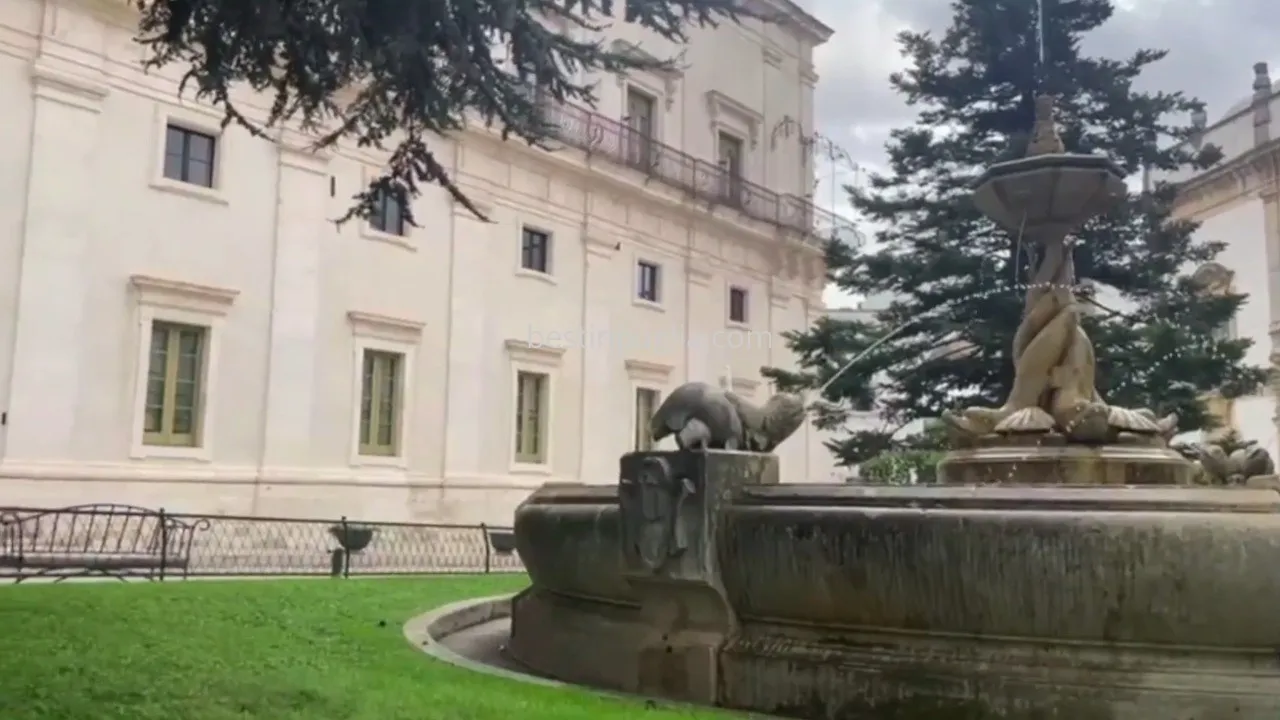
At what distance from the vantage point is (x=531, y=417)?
24984mm

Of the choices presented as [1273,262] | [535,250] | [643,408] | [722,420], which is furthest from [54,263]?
[1273,262]

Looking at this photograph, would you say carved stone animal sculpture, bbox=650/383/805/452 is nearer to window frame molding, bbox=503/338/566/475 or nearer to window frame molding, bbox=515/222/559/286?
window frame molding, bbox=503/338/566/475

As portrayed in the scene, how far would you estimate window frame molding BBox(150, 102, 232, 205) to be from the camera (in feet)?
59.5

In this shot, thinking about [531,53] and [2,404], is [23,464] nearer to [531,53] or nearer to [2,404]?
[2,404]

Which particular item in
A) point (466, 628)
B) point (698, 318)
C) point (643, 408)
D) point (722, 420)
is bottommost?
point (466, 628)

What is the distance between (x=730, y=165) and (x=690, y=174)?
2.65 metres

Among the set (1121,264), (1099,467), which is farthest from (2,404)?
(1121,264)

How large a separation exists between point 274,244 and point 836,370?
1004 centimetres

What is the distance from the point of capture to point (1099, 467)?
6980 millimetres

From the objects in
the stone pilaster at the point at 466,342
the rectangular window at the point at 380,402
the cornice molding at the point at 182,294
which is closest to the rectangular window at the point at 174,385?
the cornice molding at the point at 182,294

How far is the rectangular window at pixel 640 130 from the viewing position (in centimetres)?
2755

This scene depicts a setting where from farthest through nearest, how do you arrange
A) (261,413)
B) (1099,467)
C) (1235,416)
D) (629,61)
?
(1235,416) < (261,413) < (629,61) < (1099,467)

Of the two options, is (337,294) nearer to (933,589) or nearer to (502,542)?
(502,542)

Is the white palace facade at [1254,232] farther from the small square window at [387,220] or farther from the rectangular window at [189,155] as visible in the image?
the rectangular window at [189,155]
